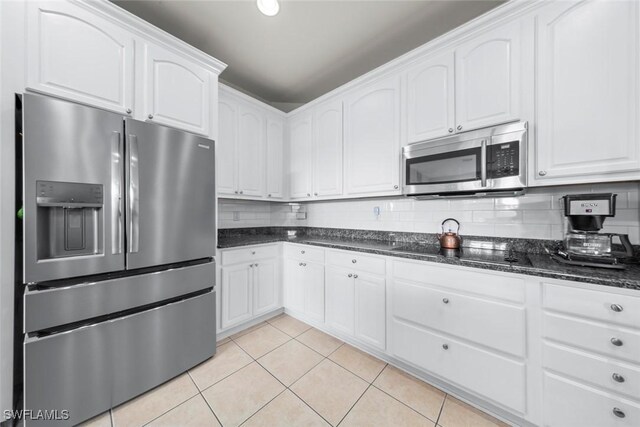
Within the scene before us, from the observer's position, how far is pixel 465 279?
1.39 metres

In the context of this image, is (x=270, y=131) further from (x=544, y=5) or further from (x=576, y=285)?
(x=576, y=285)

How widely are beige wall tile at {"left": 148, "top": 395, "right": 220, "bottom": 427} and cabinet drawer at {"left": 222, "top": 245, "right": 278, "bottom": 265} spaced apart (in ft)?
3.32

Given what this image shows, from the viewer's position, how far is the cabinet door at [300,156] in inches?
108

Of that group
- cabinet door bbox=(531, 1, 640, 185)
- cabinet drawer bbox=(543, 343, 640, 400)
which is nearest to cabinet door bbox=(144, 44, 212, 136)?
cabinet door bbox=(531, 1, 640, 185)

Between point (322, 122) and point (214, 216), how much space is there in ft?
5.20

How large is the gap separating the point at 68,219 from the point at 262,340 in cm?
170

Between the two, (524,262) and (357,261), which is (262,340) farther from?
(524,262)

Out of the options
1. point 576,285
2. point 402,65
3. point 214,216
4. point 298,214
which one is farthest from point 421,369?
point 402,65

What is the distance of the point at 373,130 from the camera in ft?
7.07

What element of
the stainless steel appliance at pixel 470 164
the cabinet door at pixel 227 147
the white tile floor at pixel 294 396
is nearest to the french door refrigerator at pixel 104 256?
the white tile floor at pixel 294 396

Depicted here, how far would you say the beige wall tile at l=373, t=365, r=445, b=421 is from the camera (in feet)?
4.58

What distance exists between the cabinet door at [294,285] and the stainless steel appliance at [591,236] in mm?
2048

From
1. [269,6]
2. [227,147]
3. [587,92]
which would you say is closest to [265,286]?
[227,147]

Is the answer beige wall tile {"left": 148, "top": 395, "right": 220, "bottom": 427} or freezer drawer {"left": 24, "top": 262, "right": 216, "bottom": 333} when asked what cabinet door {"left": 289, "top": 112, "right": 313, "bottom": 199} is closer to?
freezer drawer {"left": 24, "top": 262, "right": 216, "bottom": 333}
